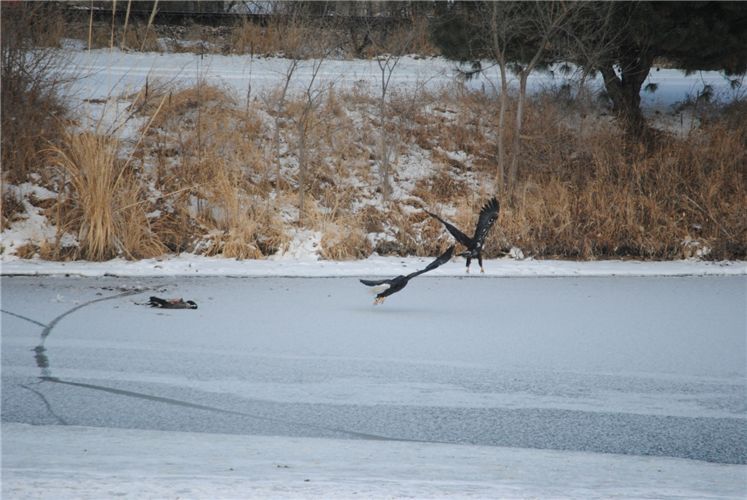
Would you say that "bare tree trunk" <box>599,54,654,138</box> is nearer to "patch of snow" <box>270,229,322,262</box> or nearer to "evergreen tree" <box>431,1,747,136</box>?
"evergreen tree" <box>431,1,747,136</box>

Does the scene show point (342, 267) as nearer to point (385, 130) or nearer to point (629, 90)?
point (385, 130)

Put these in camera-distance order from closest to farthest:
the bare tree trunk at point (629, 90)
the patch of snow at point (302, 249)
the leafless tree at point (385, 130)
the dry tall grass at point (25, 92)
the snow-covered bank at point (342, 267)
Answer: the snow-covered bank at point (342, 267), the patch of snow at point (302, 249), the dry tall grass at point (25, 92), the leafless tree at point (385, 130), the bare tree trunk at point (629, 90)

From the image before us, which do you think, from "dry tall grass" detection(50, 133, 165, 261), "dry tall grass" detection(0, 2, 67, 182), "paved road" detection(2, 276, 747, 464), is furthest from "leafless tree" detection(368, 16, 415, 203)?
"dry tall grass" detection(0, 2, 67, 182)

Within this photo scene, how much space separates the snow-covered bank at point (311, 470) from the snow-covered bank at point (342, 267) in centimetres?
516

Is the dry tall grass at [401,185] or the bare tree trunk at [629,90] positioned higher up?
the bare tree trunk at [629,90]

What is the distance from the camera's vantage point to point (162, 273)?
984 cm

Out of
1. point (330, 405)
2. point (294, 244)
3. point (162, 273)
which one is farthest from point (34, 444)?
point (294, 244)

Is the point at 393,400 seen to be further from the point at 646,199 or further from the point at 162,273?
the point at 646,199

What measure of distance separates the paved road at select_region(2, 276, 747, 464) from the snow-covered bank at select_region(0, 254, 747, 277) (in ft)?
2.08

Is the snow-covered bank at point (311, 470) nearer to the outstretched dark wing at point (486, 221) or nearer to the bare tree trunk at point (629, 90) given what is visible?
the outstretched dark wing at point (486, 221)

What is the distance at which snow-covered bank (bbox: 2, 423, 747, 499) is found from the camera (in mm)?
3613

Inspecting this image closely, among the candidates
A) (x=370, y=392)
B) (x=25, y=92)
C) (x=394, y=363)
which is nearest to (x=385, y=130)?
(x=25, y=92)

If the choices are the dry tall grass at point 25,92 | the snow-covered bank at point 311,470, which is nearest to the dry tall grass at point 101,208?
the dry tall grass at point 25,92

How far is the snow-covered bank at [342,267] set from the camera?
32.4 ft
